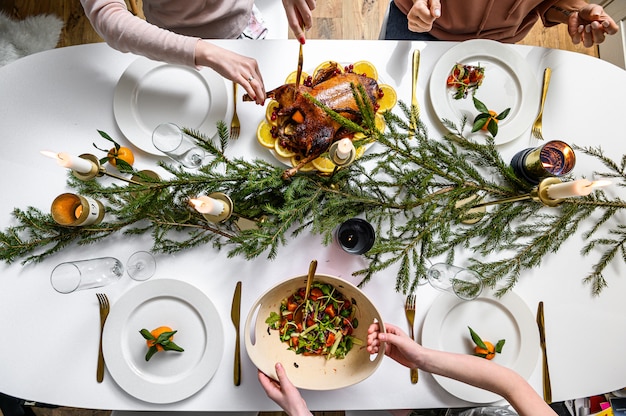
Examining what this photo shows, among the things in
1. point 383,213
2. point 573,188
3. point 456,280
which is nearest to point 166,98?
point 383,213

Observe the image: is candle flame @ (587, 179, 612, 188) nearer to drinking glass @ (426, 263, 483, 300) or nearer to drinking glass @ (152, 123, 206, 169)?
drinking glass @ (426, 263, 483, 300)

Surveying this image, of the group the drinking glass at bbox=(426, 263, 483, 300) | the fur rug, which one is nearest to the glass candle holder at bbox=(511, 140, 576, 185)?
the drinking glass at bbox=(426, 263, 483, 300)

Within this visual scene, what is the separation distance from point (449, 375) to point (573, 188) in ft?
1.77

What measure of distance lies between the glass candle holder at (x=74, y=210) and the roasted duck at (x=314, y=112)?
19.9 inches

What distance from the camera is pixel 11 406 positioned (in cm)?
134

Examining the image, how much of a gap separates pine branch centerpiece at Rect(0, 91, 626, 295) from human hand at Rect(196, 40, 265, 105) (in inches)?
7.3

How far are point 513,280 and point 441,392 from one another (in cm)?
37

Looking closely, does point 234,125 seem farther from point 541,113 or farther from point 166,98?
point 541,113

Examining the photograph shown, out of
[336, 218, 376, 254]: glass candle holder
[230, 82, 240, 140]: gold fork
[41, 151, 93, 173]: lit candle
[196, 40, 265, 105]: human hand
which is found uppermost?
[196, 40, 265, 105]: human hand

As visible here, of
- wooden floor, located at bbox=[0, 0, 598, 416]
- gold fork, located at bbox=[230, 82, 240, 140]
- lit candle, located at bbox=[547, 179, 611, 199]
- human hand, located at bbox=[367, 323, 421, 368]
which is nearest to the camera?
lit candle, located at bbox=[547, 179, 611, 199]

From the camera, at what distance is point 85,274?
3.67 feet

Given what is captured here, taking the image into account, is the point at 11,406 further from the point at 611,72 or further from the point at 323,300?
the point at 611,72

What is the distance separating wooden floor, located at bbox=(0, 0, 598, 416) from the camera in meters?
2.20

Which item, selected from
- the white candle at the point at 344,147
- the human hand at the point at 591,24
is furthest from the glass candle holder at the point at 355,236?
the human hand at the point at 591,24
